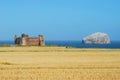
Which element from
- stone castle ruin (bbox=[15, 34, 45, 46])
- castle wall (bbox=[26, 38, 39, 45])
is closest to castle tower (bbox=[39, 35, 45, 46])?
stone castle ruin (bbox=[15, 34, 45, 46])

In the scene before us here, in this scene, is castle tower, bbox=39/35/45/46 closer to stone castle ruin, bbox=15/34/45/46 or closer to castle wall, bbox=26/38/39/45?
stone castle ruin, bbox=15/34/45/46

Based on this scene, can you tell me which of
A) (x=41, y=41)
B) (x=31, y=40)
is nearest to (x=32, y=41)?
(x=31, y=40)

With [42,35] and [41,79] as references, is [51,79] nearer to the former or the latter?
[41,79]

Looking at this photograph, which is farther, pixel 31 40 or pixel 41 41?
pixel 31 40

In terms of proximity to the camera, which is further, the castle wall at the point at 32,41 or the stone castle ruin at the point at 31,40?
the castle wall at the point at 32,41

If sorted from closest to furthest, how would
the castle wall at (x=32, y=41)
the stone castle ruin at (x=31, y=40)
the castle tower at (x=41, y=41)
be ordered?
the castle tower at (x=41, y=41) → the stone castle ruin at (x=31, y=40) → the castle wall at (x=32, y=41)

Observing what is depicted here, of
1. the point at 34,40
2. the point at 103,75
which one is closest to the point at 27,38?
the point at 34,40

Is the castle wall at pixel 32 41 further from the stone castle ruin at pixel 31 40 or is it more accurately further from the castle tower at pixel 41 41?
the castle tower at pixel 41 41

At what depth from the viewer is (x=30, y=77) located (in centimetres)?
2461

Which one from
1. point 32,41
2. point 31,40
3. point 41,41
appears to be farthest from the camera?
point 32,41

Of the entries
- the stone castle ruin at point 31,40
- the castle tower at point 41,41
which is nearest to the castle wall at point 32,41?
the stone castle ruin at point 31,40

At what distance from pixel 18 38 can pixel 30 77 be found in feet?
457

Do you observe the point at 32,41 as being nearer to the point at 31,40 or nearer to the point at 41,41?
the point at 31,40

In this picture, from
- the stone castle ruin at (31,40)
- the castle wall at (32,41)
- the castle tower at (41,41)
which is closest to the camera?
the castle tower at (41,41)
